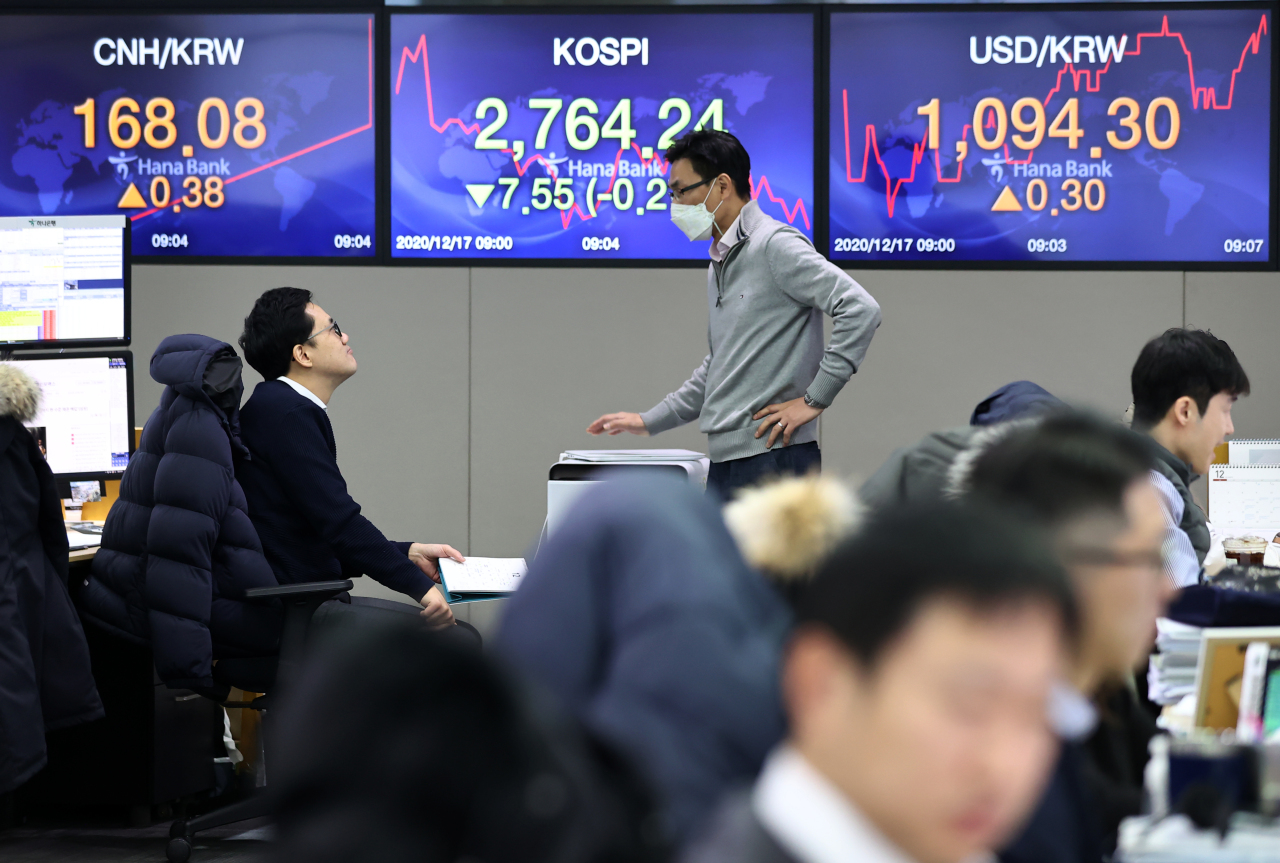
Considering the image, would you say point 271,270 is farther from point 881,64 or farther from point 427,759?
point 427,759

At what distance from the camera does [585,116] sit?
403cm

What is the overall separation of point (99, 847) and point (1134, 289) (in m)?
3.49

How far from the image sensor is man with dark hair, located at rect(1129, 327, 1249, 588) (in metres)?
2.03

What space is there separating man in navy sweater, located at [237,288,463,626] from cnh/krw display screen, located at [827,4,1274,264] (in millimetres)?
1886

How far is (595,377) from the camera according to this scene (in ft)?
13.5

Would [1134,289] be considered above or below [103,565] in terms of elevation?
above

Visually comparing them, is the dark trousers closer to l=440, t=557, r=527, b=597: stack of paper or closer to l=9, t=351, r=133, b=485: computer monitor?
l=440, t=557, r=527, b=597: stack of paper

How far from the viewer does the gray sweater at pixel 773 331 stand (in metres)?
2.81

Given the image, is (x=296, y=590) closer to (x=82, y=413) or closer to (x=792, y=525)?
(x=82, y=413)

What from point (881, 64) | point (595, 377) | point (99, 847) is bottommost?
point (99, 847)

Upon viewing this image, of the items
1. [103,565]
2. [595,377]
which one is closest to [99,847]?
[103,565]

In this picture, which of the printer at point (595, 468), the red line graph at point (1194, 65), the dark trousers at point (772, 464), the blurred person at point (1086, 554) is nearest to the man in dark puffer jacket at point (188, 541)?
the printer at point (595, 468)

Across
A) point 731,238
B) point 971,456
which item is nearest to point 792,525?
point 971,456

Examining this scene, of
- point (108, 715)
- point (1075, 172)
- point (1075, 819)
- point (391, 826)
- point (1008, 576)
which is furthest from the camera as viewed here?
point (1075, 172)
